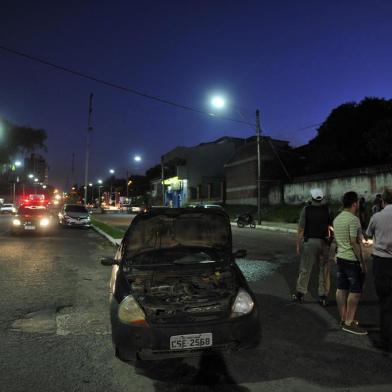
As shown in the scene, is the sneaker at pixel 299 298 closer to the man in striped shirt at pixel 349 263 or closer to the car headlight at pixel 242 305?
the man in striped shirt at pixel 349 263

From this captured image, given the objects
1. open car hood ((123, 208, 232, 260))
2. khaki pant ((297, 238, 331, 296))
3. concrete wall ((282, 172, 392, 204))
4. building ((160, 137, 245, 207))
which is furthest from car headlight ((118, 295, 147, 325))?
building ((160, 137, 245, 207))

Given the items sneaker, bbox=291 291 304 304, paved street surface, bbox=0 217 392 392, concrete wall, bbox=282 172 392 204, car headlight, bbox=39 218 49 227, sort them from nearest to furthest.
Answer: paved street surface, bbox=0 217 392 392 → sneaker, bbox=291 291 304 304 → car headlight, bbox=39 218 49 227 → concrete wall, bbox=282 172 392 204

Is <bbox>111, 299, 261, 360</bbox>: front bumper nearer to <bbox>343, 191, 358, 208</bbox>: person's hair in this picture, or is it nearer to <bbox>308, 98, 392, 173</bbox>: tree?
<bbox>343, 191, 358, 208</bbox>: person's hair

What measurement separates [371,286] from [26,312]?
21.1 ft

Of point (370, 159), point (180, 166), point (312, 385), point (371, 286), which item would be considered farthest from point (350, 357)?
point (180, 166)

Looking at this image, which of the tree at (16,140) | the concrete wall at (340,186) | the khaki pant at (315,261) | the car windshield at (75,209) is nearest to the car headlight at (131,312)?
the khaki pant at (315,261)

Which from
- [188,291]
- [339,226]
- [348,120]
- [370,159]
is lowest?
[188,291]

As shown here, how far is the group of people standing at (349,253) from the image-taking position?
5375 mm

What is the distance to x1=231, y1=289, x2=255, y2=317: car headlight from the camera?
14.9ft

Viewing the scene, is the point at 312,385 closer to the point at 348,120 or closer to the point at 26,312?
the point at 26,312

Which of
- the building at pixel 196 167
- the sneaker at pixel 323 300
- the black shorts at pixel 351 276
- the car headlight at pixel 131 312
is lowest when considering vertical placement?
the sneaker at pixel 323 300

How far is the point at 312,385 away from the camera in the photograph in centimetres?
424

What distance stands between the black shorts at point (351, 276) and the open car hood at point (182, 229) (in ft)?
4.96

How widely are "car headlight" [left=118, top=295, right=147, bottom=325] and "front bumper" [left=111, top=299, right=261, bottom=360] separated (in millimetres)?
54
